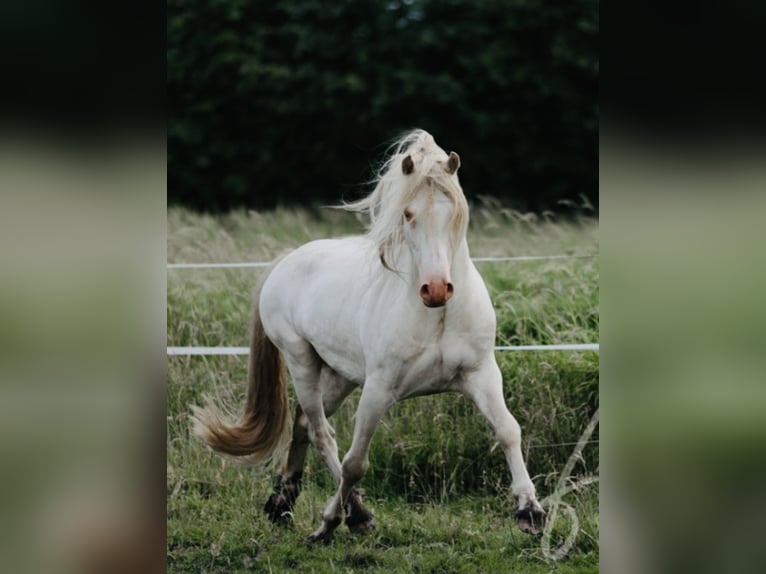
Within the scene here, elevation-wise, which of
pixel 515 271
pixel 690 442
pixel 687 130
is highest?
pixel 687 130

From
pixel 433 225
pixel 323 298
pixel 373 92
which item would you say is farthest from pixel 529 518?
pixel 373 92

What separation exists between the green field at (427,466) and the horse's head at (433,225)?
3.63ft

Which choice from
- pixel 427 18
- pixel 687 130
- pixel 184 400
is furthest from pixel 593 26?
pixel 687 130

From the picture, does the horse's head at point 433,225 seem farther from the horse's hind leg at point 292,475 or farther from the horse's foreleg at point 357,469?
the horse's hind leg at point 292,475

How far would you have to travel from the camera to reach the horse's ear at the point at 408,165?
3482 mm

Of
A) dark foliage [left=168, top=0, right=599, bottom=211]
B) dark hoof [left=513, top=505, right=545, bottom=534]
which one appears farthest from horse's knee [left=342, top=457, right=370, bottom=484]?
dark foliage [left=168, top=0, right=599, bottom=211]

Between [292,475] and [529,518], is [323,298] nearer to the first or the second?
[292,475]

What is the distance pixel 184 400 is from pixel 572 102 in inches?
164

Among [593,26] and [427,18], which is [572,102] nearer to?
[593,26]

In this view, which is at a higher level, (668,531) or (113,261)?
(113,261)

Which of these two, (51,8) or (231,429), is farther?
(231,429)

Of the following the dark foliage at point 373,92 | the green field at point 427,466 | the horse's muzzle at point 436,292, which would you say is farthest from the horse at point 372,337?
the dark foliage at point 373,92

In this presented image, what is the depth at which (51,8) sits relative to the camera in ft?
8.14

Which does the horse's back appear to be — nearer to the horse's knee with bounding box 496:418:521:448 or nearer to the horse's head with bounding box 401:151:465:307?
the horse's head with bounding box 401:151:465:307
